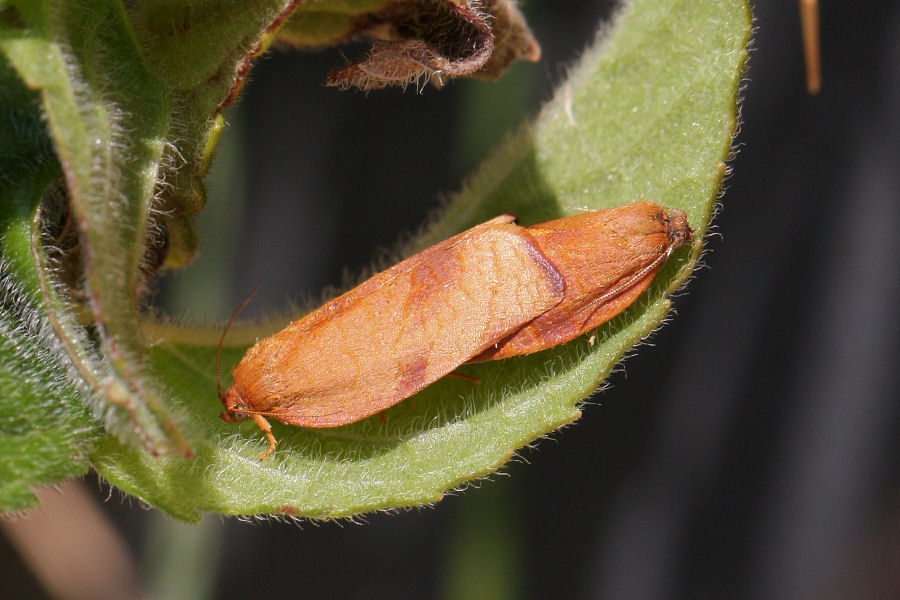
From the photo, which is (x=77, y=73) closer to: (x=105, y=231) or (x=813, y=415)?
(x=105, y=231)

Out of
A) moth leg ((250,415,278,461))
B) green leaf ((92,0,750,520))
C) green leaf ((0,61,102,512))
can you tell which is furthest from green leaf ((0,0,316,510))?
moth leg ((250,415,278,461))

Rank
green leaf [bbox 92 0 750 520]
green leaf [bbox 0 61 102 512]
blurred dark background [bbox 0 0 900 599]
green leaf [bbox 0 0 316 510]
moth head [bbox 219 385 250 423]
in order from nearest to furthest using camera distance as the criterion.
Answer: green leaf [bbox 0 0 316 510]
green leaf [bbox 0 61 102 512]
green leaf [bbox 92 0 750 520]
moth head [bbox 219 385 250 423]
blurred dark background [bbox 0 0 900 599]

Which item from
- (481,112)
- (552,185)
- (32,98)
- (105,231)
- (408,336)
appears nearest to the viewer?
(105,231)

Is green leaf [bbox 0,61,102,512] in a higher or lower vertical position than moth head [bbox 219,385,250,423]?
higher

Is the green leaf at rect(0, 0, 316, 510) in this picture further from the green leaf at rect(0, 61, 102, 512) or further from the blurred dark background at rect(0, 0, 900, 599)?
the blurred dark background at rect(0, 0, 900, 599)

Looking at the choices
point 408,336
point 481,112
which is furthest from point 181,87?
point 481,112
